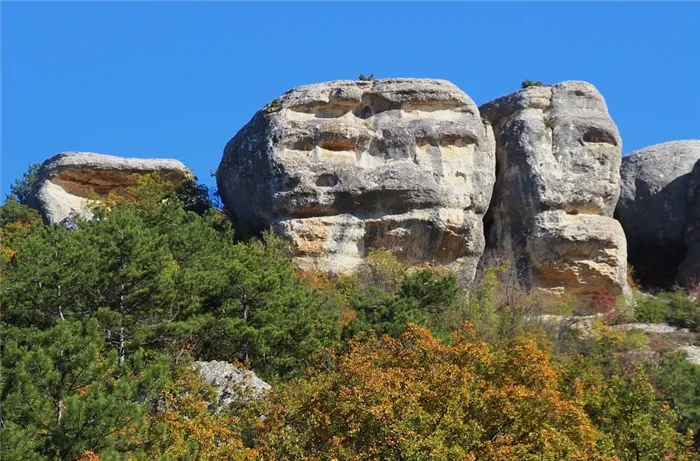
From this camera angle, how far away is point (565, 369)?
2497cm

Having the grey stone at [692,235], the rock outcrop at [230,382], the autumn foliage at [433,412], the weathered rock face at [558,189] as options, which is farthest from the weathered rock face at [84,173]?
the autumn foliage at [433,412]

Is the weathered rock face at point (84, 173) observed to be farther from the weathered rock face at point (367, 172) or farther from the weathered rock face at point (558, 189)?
the weathered rock face at point (558, 189)

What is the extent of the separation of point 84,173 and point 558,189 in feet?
49.2

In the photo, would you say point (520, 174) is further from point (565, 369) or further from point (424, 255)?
point (565, 369)

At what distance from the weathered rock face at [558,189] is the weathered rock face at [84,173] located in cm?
1055

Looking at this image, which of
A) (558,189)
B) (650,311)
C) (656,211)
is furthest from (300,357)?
(656,211)

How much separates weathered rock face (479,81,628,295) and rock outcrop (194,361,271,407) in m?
16.8

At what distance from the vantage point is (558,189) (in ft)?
128

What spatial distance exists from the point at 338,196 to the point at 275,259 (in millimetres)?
4812

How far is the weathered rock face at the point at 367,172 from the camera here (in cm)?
3700

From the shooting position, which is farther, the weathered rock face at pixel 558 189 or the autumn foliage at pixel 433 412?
the weathered rock face at pixel 558 189

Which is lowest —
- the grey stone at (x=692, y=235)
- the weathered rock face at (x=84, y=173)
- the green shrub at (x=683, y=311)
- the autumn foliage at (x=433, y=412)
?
the autumn foliage at (x=433, y=412)

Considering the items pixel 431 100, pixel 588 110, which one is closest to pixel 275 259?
pixel 431 100

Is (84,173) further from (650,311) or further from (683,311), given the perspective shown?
(683,311)
